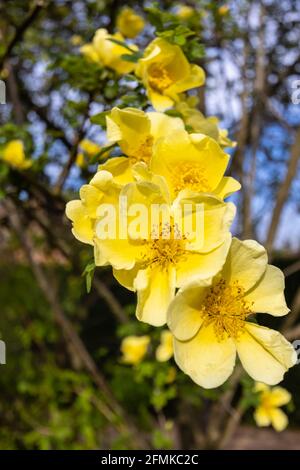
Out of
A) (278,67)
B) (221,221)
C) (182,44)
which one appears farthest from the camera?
(278,67)

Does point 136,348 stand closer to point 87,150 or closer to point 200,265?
point 87,150

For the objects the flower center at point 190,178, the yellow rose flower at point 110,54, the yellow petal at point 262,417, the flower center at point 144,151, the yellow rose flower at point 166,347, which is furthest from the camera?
the yellow petal at point 262,417

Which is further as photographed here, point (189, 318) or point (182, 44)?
point (182, 44)

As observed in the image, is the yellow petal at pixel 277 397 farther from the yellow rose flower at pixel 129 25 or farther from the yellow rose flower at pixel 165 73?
the yellow rose flower at pixel 165 73

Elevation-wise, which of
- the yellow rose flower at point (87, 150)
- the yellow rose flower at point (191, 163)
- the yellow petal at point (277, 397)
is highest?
the yellow rose flower at point (191, 163)

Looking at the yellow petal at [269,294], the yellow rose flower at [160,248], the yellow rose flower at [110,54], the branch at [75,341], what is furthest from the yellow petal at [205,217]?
the branch at [75,341]
